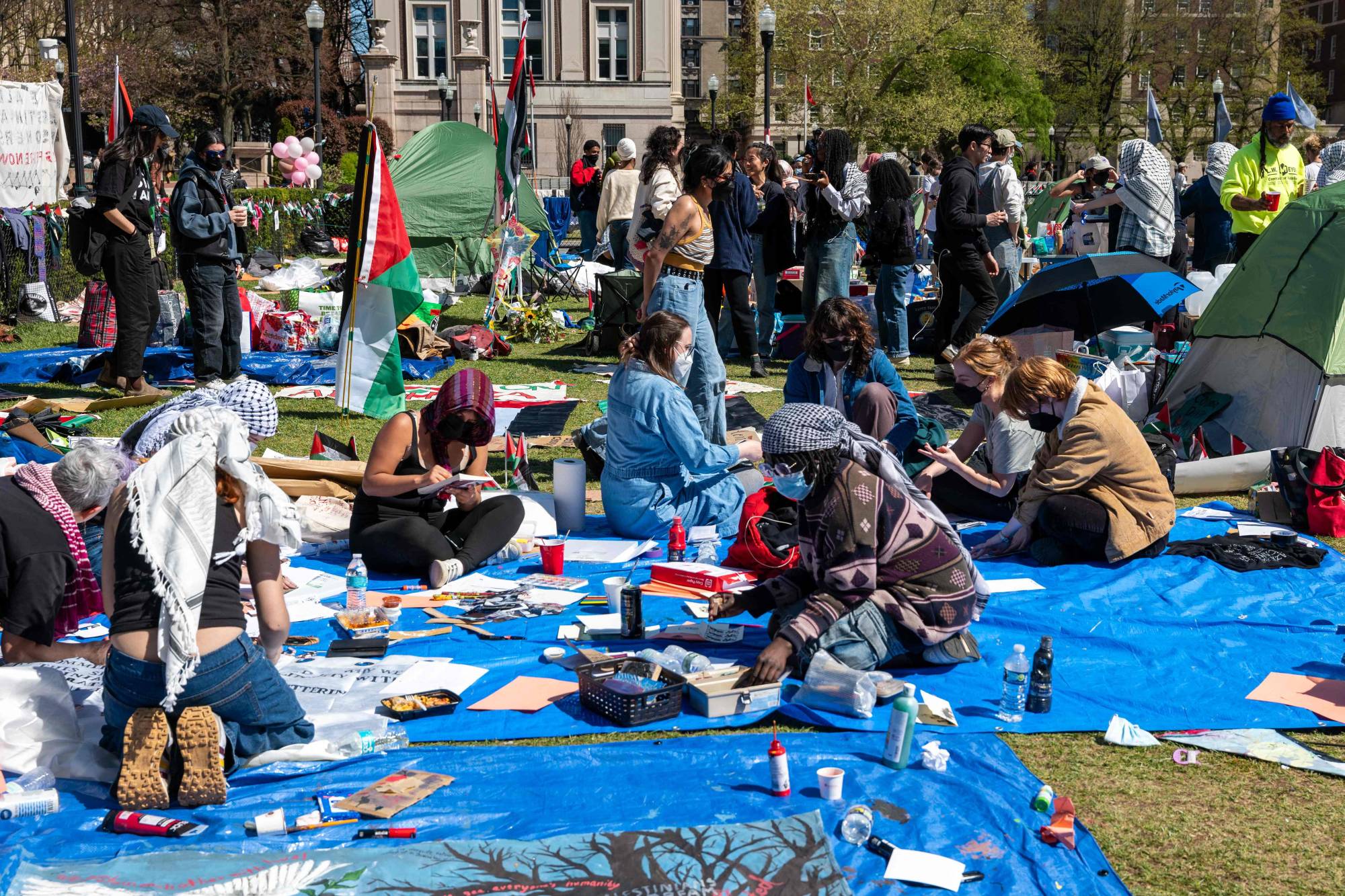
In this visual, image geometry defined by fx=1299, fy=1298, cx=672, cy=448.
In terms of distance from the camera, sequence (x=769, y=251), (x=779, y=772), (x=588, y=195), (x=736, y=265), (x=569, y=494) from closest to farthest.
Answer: (x=779, y=772), (x=569, y=494), (x=736, y=265), (x=769, y=251), (x=588, y=195)

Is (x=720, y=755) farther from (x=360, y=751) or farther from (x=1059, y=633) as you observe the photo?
(x=1059, y=633)

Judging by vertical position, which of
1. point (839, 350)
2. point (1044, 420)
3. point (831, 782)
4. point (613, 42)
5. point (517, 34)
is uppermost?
point (517, 34)

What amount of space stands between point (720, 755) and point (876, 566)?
0.97m

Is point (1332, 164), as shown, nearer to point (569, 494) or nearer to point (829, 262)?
point (829, 262)

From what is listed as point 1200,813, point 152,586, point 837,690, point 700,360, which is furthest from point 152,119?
point 1200,813

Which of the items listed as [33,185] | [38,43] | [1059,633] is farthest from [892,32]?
[1059,633]

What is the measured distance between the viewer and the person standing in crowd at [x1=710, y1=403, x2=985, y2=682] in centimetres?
442

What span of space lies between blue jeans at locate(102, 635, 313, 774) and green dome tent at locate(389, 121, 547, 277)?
521 inches

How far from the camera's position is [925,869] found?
3346mm

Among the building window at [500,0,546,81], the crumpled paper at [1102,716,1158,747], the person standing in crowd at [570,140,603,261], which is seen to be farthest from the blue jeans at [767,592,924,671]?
the building window at [500,0,546,81]

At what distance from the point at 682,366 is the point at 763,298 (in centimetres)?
538

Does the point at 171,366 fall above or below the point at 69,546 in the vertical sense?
below

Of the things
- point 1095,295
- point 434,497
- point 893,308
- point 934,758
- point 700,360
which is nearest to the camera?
point 934,758

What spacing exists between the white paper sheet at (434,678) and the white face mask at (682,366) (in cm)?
207
